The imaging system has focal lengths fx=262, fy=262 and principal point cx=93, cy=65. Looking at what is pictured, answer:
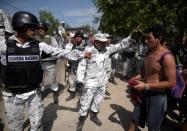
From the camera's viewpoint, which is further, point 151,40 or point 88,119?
point 88,119

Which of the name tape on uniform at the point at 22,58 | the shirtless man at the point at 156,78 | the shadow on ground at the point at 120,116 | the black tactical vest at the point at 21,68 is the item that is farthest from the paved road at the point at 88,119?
the name tape on uniform at the point at 22,58

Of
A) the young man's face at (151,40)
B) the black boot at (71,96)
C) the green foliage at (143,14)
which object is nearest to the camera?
the young man's face at (151,40)

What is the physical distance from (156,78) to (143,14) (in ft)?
22.6

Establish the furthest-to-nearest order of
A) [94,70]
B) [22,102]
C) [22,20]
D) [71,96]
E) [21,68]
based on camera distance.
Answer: [71,96]
[94,70]
[22,102]
[21,68]
[22,20]

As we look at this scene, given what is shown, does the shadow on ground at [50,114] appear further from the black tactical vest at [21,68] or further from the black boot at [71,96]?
the black tactical vest at [21,68]

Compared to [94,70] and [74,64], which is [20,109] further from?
[74,64]

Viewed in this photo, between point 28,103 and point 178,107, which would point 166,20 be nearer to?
point 178,107

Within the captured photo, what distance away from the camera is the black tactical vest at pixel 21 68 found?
375 centimetres

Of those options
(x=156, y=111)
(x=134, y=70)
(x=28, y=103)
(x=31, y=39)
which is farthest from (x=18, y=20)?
(x=134, y=70)

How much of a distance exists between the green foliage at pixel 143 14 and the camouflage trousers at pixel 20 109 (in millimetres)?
5232

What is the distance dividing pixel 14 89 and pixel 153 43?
2.21 meters

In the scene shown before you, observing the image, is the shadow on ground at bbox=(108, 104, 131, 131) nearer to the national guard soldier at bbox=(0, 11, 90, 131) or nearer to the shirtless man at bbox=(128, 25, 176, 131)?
the shirtless man at bbox=(128, 25, 176, 131)

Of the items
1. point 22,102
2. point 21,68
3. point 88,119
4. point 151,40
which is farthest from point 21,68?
point 88,119

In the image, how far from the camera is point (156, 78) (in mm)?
4008
